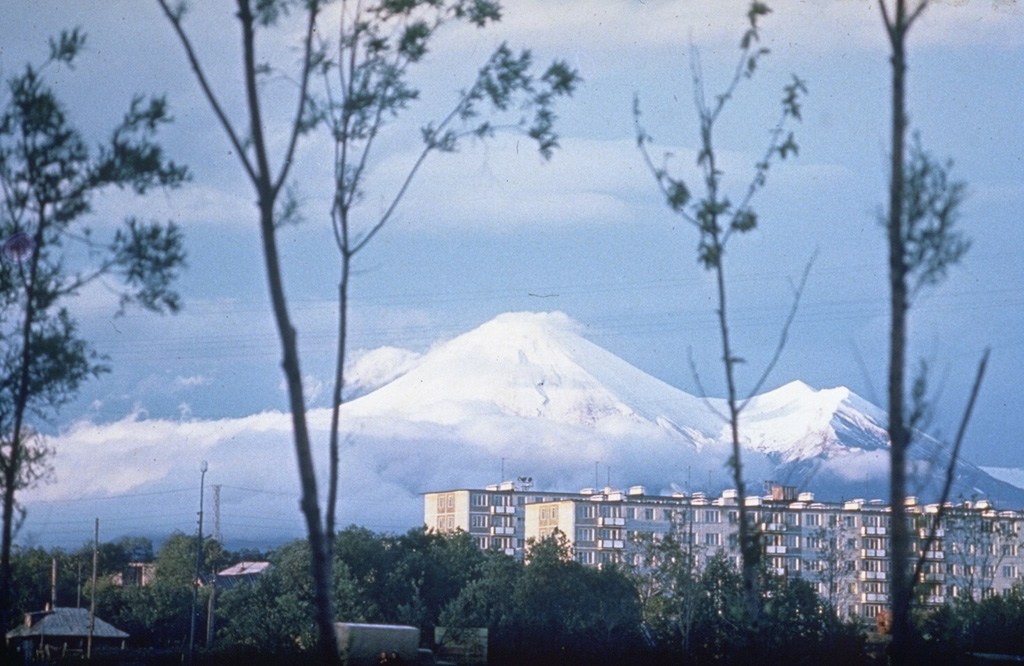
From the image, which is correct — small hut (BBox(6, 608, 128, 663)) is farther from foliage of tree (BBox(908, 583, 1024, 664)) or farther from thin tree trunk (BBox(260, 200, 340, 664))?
thin tree trunk (BBox(260, 200, 340, 664))

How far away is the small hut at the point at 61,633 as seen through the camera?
33.4 meters

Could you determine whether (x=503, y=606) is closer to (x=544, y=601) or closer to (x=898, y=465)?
(x=544, y=601)

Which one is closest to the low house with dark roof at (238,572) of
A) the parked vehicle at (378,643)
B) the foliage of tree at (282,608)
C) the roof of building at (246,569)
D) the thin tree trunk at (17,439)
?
the roof of building at (246,569)

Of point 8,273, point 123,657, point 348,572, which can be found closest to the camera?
point 8,273

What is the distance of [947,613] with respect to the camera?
113 ft

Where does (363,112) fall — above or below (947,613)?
above

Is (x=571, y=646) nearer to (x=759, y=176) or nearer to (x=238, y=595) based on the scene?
(x=238, y=595)

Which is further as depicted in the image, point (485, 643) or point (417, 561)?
point (417, 561)

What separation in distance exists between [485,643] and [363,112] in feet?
96.2

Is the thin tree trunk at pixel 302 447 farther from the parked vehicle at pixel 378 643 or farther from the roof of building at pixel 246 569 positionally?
the roof of building at pixel 246 569

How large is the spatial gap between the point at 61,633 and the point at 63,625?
187 centimetres

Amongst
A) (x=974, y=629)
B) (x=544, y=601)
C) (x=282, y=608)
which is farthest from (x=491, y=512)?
(x=974, y=629)

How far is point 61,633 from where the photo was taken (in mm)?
38594

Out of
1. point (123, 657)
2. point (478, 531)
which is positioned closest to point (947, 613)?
point (123, 657)
